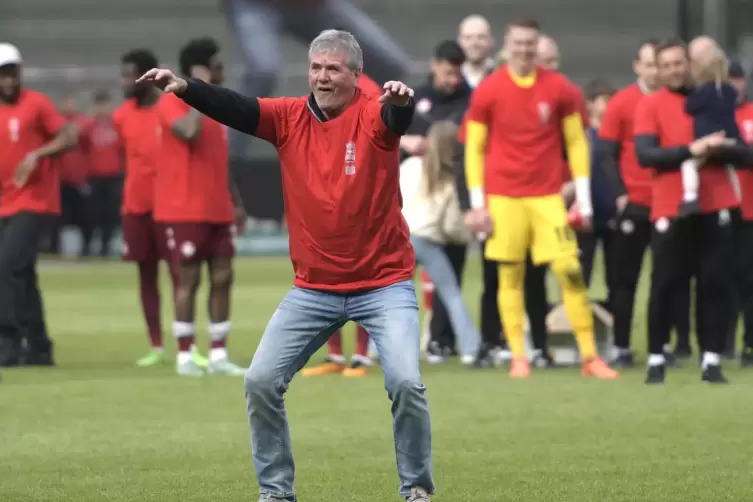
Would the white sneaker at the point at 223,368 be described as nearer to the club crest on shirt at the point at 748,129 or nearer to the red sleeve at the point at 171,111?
the red sleeve at the point at 171,111

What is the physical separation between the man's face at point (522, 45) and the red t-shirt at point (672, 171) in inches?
34.9

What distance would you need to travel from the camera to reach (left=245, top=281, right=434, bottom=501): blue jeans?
7.11 m

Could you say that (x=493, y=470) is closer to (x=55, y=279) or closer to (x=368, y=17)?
(x=55, y=279)

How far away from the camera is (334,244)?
23.8ft

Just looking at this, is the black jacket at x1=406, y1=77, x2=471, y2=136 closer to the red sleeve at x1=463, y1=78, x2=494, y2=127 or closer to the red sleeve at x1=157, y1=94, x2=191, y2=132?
the red sleeve at x1=463, y1=78, x2=494, y2=127

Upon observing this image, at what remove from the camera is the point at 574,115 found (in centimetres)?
1225

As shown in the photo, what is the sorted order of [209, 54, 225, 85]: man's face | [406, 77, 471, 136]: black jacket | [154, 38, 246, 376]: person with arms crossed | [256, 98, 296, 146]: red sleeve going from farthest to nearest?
[406, 77, 471, 136]: black jacket
[154, 38, 246, 376]: person with arms crossed
[209, 54, 225, 85]: man's face
[256, 98, 296, 146]: red sleeve

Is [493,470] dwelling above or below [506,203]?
below

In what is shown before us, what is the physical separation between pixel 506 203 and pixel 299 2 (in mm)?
22976

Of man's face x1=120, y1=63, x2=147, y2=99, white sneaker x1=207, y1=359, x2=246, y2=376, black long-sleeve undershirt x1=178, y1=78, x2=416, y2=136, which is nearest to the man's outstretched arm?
black long-sleeve undershirt x1=178, y1=78, x2=416, y2=136

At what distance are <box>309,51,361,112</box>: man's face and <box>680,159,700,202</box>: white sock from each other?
480cm

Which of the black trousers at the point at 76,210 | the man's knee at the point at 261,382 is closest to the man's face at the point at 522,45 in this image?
the man's knee at the point at 261,382

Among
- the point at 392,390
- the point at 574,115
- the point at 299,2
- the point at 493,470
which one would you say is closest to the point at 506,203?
the point at 574,115

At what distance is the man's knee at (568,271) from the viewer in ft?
39.9
